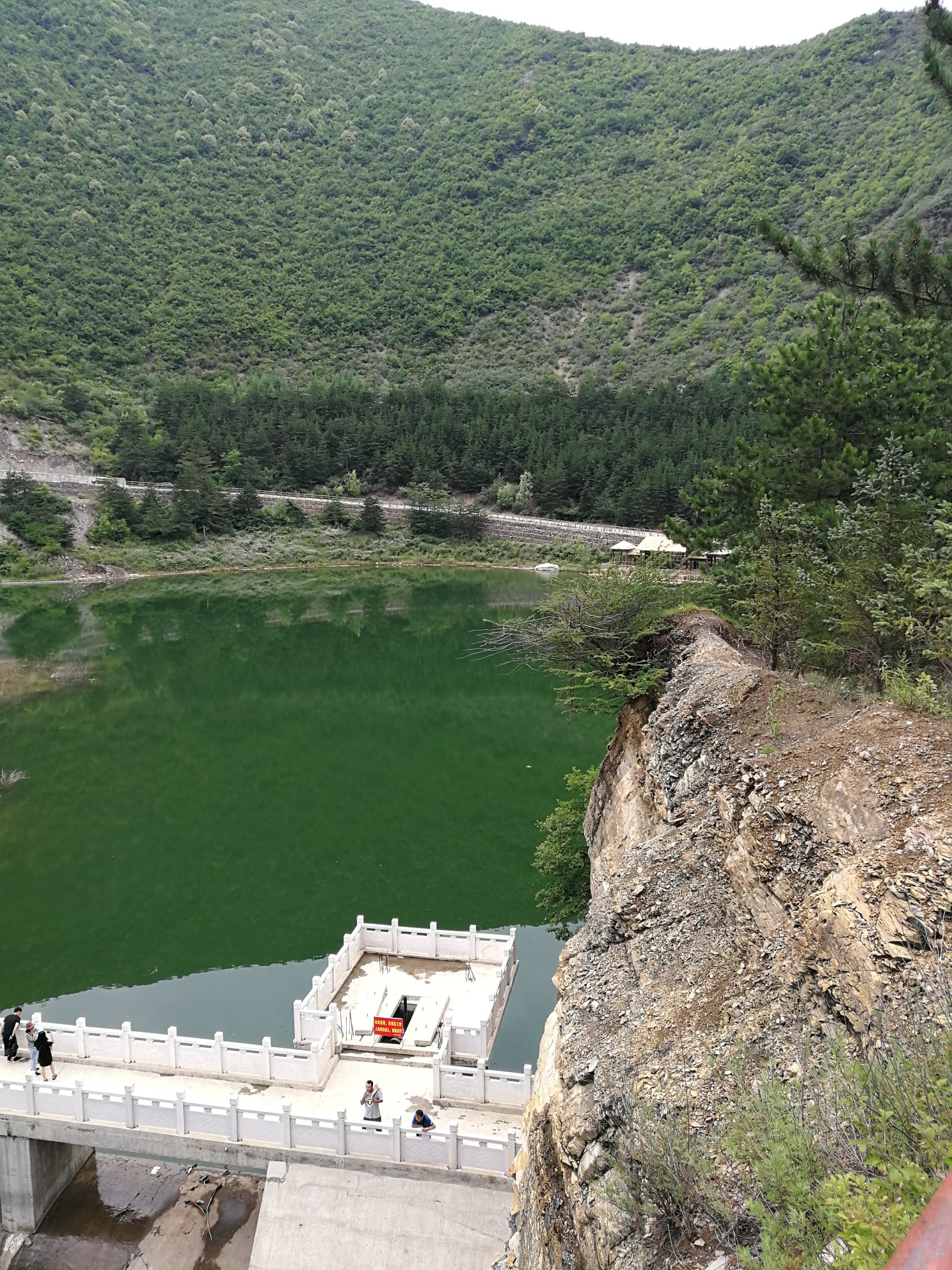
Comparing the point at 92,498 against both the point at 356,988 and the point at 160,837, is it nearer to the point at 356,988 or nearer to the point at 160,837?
the point at 160,837

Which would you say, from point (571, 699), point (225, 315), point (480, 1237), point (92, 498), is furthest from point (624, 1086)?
point (225, 315)

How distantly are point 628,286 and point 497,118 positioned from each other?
5361cm

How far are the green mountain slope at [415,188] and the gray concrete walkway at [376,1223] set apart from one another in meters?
85.5

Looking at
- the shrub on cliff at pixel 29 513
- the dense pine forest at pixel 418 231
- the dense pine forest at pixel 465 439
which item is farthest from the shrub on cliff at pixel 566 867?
the shrub on cliff at pixel 29 513

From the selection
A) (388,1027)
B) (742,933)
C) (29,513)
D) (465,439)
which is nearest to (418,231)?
(465,439)

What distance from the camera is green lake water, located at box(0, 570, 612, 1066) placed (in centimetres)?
1741

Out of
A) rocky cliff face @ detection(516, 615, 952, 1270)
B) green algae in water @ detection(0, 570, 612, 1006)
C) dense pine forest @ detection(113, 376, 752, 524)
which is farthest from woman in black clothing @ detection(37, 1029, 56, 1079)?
dense pine forest @ detection(113, 376, 752, 524)

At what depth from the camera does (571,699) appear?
40.4 feet

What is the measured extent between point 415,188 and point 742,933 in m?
151

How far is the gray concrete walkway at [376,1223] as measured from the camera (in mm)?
9234

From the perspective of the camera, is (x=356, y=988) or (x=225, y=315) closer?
(x=356, y=988)

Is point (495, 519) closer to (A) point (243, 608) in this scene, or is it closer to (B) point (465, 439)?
(B) point (465, 439)

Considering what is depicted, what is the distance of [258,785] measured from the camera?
A: 88.3ft

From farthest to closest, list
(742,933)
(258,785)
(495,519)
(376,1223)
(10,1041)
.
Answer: (495,519) → (258,785) → (10,1041) → (376,1223) → (742,933)
